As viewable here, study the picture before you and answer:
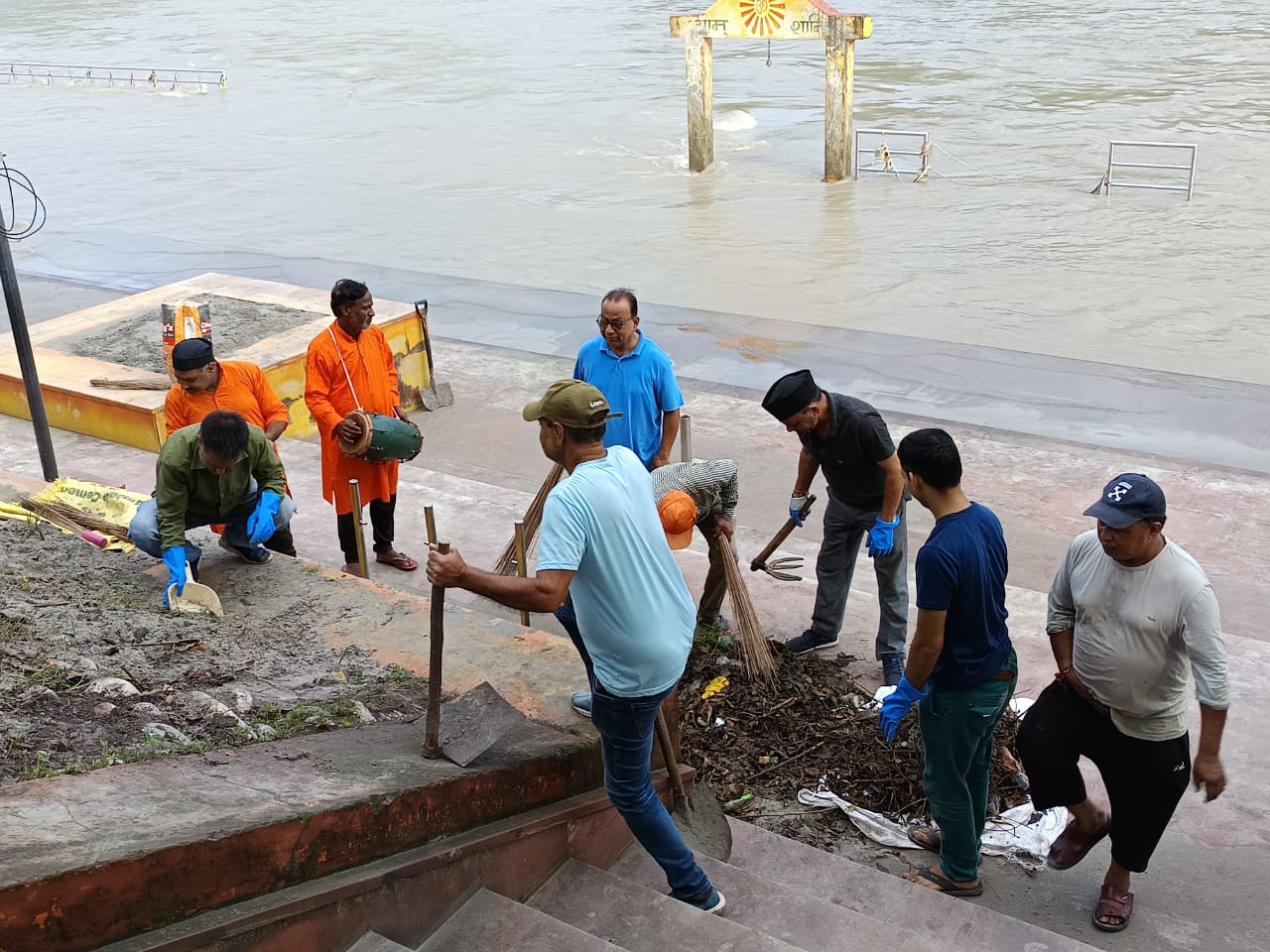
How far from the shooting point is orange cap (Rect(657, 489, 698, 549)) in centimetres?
496

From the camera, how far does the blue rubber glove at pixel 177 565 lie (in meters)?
5.15

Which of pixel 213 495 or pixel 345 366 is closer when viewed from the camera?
pixel 213 495

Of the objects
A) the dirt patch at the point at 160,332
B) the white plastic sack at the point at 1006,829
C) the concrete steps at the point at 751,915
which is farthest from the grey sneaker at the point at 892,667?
the dirt patch at the point at 160,332

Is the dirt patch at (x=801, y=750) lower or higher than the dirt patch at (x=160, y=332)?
lower

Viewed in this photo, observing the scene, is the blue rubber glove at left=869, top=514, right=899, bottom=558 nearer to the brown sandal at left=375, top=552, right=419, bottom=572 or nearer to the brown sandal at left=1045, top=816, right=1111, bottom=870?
the brown sandal at left=1045, top=816, right=1111, bottom=870

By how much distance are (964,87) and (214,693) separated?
27.8m

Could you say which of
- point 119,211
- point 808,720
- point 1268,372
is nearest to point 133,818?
point 808,720

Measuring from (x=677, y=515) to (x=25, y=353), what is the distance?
→ 445cm

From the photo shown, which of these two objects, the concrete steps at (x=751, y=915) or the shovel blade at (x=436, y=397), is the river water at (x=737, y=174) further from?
the concrete steps at (x=751, y=915)

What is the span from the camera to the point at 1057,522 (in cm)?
756

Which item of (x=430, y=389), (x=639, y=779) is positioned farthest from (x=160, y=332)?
(x=639, y=779)

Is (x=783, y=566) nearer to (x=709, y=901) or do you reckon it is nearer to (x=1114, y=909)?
(x=1114, y=909)

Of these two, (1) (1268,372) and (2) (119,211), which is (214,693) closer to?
(1) (1268,372)

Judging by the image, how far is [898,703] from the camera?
12.9 feet
